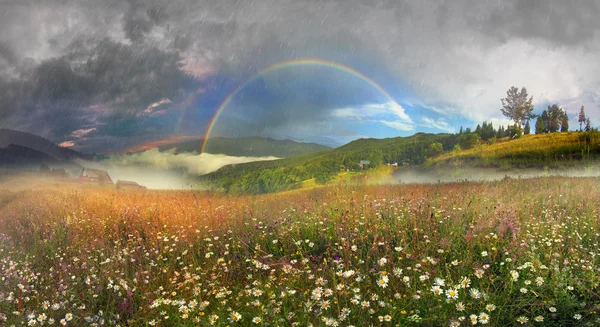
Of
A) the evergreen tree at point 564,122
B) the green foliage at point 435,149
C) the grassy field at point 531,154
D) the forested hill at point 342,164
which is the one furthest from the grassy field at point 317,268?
the evergreen tree at point 564,122

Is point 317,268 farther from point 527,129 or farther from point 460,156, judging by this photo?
point 527,129

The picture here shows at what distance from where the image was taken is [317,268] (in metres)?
4.89

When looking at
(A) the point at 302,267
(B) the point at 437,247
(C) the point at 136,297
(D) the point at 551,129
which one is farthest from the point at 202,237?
(D) the point at 551,129

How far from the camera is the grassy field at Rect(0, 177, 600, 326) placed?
376 centimetres

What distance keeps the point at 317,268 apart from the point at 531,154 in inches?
1154

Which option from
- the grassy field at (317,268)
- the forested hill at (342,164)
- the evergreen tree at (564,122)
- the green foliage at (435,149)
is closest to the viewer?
the grassy field at (317,268)

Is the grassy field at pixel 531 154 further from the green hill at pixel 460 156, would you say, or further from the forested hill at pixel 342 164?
the forested hill at pixel 342 164

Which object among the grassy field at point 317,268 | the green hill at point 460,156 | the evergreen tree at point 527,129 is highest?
the evergreen tree at point 527,129

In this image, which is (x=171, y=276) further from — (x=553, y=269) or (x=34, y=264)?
(x=553, y=269)

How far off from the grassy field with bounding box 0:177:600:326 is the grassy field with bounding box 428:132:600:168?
1836cm

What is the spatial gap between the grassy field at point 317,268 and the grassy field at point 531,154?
723 inches

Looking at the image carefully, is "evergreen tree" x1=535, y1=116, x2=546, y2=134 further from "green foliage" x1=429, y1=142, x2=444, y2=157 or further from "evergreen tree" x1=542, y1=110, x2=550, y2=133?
"green foliage" x1=429, y1=142, x2=444, y2=157

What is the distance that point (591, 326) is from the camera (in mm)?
3416

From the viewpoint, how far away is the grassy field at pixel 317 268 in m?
3.76
